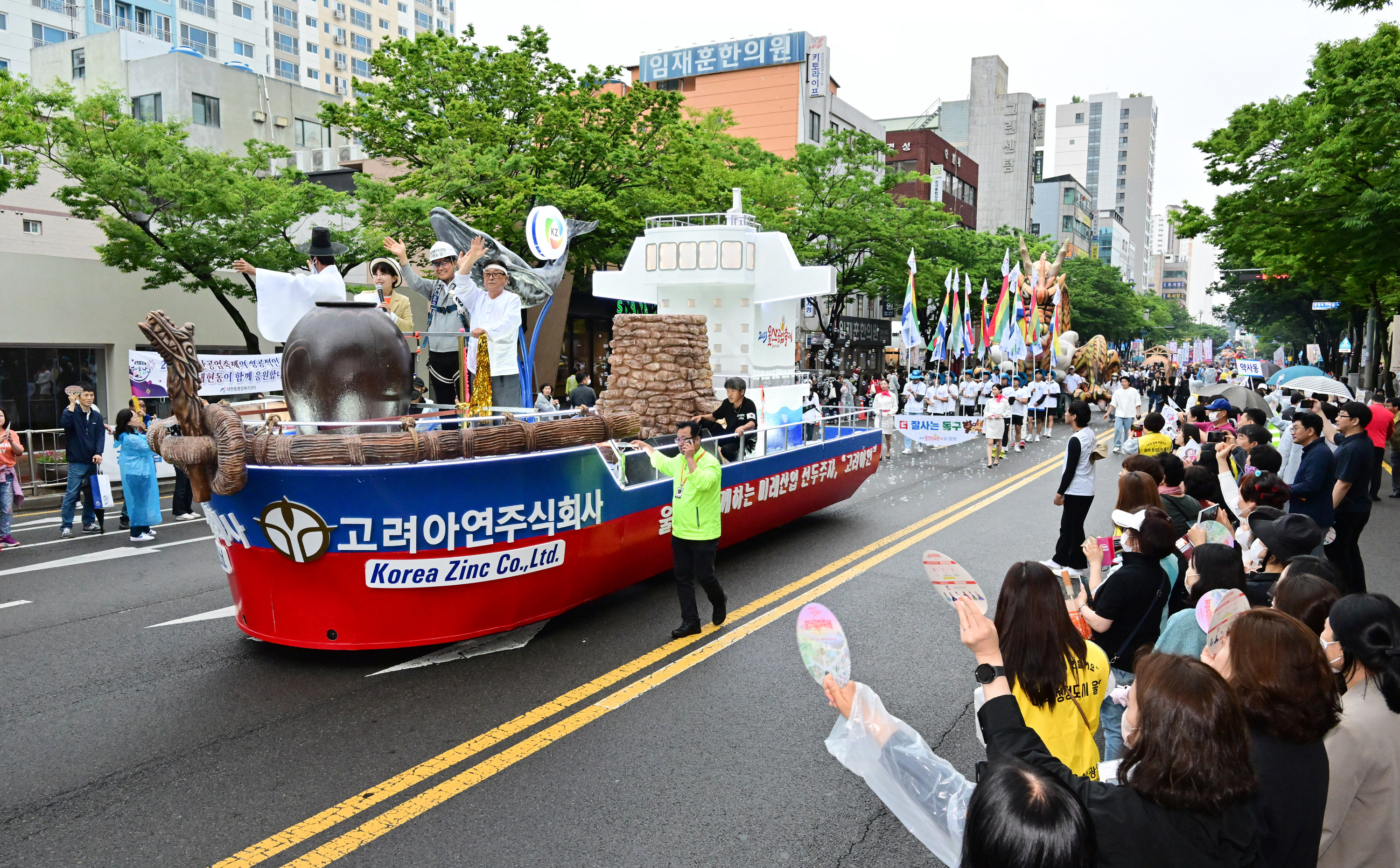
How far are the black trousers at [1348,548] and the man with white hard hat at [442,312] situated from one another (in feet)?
24.1

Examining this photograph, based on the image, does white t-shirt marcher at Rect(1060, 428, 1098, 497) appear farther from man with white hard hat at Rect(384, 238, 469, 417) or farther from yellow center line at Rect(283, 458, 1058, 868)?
man with white hard hat at Rect(384, 238, 469, 417)

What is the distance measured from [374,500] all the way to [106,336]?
19157 millimetres

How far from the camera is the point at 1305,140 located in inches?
599

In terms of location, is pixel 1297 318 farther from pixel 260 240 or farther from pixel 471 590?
pixel 471 590

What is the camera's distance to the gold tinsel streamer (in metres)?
7.71

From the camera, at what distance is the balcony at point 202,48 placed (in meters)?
55.1

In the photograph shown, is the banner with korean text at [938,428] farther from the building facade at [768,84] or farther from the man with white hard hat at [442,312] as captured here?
the building facade at [768,84]

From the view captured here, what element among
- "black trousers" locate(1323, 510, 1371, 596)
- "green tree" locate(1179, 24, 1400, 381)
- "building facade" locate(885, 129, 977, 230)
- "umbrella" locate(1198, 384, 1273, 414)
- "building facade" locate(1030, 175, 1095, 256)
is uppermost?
"building facade" locate(1030, 175, 1095, 256)

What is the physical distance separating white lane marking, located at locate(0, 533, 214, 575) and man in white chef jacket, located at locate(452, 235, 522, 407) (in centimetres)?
469

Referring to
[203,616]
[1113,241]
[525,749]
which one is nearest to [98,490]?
[203,616]

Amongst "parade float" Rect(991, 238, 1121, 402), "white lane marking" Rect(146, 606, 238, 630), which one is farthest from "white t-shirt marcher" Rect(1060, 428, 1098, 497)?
"parade float" Rect(991, 238, 1121, 402)

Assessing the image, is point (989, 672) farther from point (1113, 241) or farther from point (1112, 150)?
point (1112, 150)

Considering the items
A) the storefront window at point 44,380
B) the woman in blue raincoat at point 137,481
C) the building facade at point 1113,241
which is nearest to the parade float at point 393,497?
the woman in blue raincoat at point 137,481

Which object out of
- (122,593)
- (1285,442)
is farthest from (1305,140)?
(122,593)
